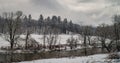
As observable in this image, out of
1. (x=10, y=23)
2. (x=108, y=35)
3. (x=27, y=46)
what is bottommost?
(x=27, y=46)

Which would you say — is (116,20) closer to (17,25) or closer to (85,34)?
(85,34)

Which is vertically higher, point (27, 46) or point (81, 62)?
point (81, 62)

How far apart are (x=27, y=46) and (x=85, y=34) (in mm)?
35447

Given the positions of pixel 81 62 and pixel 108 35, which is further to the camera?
pixel 108 35

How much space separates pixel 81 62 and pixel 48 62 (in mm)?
2999

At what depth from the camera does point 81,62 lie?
15.4m

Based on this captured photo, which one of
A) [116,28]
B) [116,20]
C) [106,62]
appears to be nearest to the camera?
[106,62]

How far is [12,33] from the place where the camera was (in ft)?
191

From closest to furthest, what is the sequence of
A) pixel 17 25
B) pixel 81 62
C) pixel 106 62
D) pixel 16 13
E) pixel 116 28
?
1. pixel 106 62
2. pixel 81 62
3. pixel 17 25
4. pixel 16 13
5. pixel 116 28

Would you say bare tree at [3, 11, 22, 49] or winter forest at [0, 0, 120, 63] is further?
bare tree at [3, 11, 22, 49]

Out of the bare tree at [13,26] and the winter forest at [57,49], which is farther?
the bare tree at [13,26]

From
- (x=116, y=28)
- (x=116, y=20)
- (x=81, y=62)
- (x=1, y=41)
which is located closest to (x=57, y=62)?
(x=81, y=62)

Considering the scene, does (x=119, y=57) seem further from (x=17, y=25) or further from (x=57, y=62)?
(x=17, y=25)

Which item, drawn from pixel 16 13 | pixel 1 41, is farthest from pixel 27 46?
pixel 1 41
